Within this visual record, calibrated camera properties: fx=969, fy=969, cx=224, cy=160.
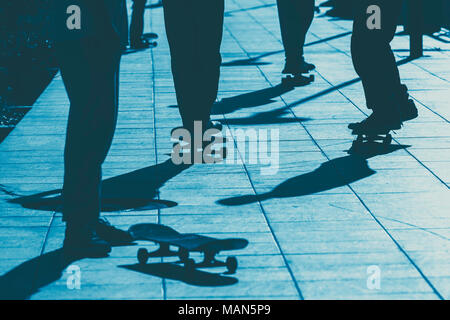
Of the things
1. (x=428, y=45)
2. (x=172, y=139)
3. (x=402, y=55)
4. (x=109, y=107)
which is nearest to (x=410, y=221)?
(x=109, y=107)

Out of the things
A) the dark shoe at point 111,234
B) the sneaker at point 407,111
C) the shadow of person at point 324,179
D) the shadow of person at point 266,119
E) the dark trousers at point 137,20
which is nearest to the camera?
the dark shoe at point 111,234

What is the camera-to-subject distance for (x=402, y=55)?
1196cm

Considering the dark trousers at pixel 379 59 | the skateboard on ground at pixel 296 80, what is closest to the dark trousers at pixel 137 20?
the skateboard on ground at pixel 296 80

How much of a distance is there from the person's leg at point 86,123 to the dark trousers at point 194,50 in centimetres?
250

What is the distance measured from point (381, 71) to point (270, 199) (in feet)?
6.69

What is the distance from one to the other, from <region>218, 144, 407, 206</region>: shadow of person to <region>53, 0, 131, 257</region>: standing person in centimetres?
119

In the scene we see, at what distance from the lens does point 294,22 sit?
10.4m

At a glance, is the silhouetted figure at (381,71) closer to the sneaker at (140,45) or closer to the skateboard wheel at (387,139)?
the skateboard wheel at (387,139)

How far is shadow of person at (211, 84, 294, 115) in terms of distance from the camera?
9133 millimetres

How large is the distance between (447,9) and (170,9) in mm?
8416

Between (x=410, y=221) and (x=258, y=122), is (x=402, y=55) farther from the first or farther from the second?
(x=410, y=221)

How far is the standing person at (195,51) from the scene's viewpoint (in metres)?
7.48

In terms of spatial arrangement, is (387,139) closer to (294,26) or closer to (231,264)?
(231,264)

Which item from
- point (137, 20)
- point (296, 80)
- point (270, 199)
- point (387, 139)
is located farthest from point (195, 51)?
point (137, 20)
